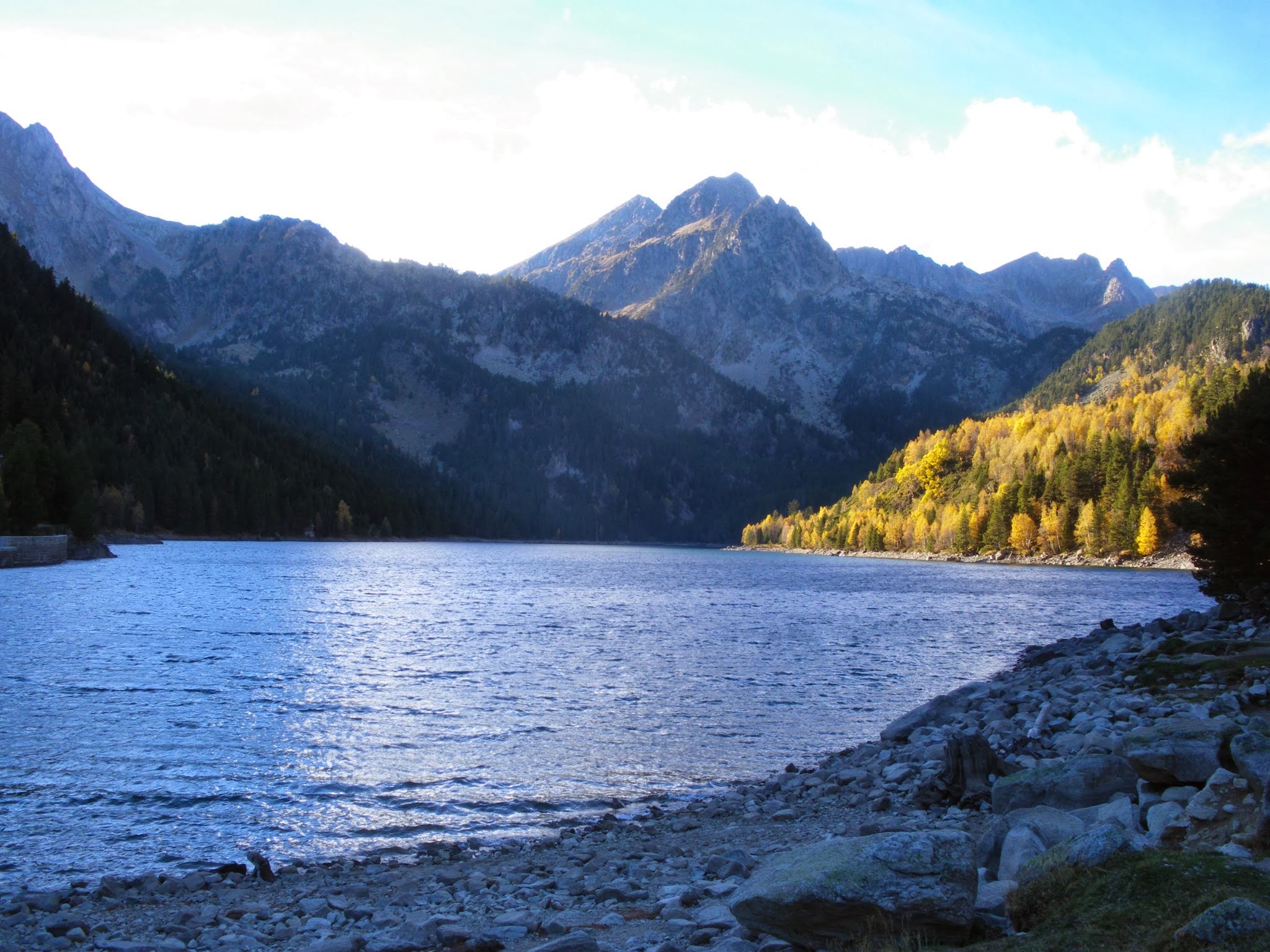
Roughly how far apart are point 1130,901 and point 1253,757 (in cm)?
671

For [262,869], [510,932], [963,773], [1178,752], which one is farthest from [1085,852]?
[262,869]

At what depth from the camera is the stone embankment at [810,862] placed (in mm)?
9117

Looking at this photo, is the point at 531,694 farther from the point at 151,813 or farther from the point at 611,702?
the point at 151,813

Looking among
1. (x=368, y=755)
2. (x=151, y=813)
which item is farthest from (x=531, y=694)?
(x=151, y=813)

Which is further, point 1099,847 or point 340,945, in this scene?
point 340,945

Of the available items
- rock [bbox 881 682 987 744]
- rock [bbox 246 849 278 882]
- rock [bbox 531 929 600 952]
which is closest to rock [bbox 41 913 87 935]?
rock [bbox 246 849 278 882]

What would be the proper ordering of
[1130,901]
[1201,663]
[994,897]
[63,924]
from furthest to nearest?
[1201,663]
[63,924]
[994,897]
[1130,901]

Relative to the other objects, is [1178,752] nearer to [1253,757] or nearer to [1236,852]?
[1253,757]

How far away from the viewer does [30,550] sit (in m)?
97.2

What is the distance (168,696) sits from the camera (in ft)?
106

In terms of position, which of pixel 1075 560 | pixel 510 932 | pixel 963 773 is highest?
pixel 963 773

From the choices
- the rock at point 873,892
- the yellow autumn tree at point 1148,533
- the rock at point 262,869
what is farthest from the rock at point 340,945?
the yellow autumn tree at point 1148,533

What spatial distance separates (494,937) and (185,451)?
18899 cm

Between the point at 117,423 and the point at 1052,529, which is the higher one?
the point at 117,423
